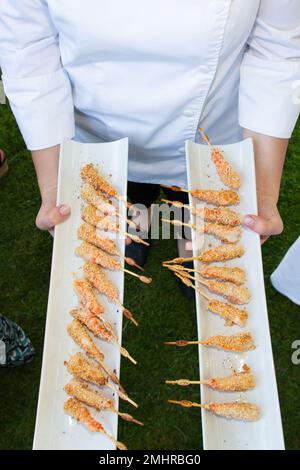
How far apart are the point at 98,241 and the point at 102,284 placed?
160 mm

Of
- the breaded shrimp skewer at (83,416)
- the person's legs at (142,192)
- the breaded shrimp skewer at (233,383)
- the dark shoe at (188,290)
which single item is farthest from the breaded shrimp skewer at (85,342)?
the dark shoe at (188,290)

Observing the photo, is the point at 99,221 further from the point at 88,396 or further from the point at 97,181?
the point at 88,396

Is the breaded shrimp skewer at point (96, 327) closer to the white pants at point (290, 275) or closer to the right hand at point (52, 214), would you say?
the right hand at point (52, 214)

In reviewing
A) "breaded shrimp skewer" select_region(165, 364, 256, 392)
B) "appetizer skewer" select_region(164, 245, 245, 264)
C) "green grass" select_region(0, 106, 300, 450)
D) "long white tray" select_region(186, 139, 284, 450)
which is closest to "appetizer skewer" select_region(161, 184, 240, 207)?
"long white tray" select_region(186, 139, 284, 450)

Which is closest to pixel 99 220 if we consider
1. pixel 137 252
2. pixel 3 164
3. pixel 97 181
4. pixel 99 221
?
pixel 99 221

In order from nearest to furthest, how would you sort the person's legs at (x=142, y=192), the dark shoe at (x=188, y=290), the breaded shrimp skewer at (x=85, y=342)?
the breaded shrimp skewer at (x=85, y=342), the person's legs at (x=142, y=192), the dark shoe at (x=188, y=290)

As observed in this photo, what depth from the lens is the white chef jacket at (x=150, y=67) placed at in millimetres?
1432

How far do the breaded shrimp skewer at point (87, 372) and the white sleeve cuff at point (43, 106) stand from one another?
75cm

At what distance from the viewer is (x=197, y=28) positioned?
1435 mm

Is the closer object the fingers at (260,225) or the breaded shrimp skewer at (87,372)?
the breaded shrimp skewer at (87,372)

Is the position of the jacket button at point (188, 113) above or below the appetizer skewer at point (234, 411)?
above

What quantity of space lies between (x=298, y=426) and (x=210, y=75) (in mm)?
1745

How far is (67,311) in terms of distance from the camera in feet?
5.20
